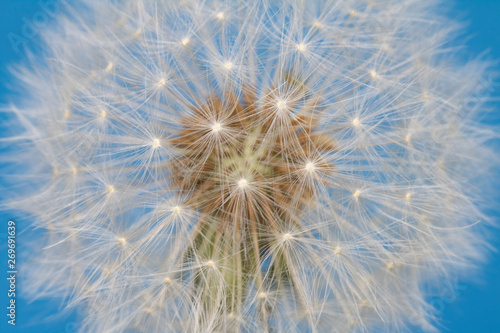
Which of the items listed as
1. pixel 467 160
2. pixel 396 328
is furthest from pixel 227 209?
pixel 467 160

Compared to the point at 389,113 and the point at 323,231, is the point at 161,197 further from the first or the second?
the point at 389,113

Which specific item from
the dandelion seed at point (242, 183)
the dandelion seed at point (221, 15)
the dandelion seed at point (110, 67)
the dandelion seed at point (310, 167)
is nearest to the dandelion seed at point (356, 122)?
the dandelion seed at point (310, 167)

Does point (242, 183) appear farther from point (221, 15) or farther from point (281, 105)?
point (221, 15)

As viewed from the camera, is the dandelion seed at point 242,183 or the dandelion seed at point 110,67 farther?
the dandelion seed at point 110,67

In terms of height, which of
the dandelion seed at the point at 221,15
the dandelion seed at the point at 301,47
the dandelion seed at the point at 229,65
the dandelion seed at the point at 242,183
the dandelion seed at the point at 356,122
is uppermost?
the dandelion seed at the point at 221,15

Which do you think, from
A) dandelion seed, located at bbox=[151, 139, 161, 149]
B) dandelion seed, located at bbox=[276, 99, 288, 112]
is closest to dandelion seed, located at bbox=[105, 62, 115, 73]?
dandelion seed, located at bbox=[151, 139, 161, 149]

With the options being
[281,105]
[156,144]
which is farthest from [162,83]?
[281,105]

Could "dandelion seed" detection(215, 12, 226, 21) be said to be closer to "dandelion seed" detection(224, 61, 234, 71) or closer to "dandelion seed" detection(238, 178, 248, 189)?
"dandelion seed" detection(224, 61, 234, 71)

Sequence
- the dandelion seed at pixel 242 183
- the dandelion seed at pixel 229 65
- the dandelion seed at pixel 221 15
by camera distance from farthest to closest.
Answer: the dandelion seed at pixel 221 15 < the dandelion seed at pixel 229 65 < the dandelion seed at pixel 242 183

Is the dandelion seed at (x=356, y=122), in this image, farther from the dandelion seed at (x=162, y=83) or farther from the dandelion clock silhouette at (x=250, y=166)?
the dandelion seed at (x=162, y=83)

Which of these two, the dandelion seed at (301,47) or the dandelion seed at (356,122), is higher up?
the dandelion seed at (301,47)
